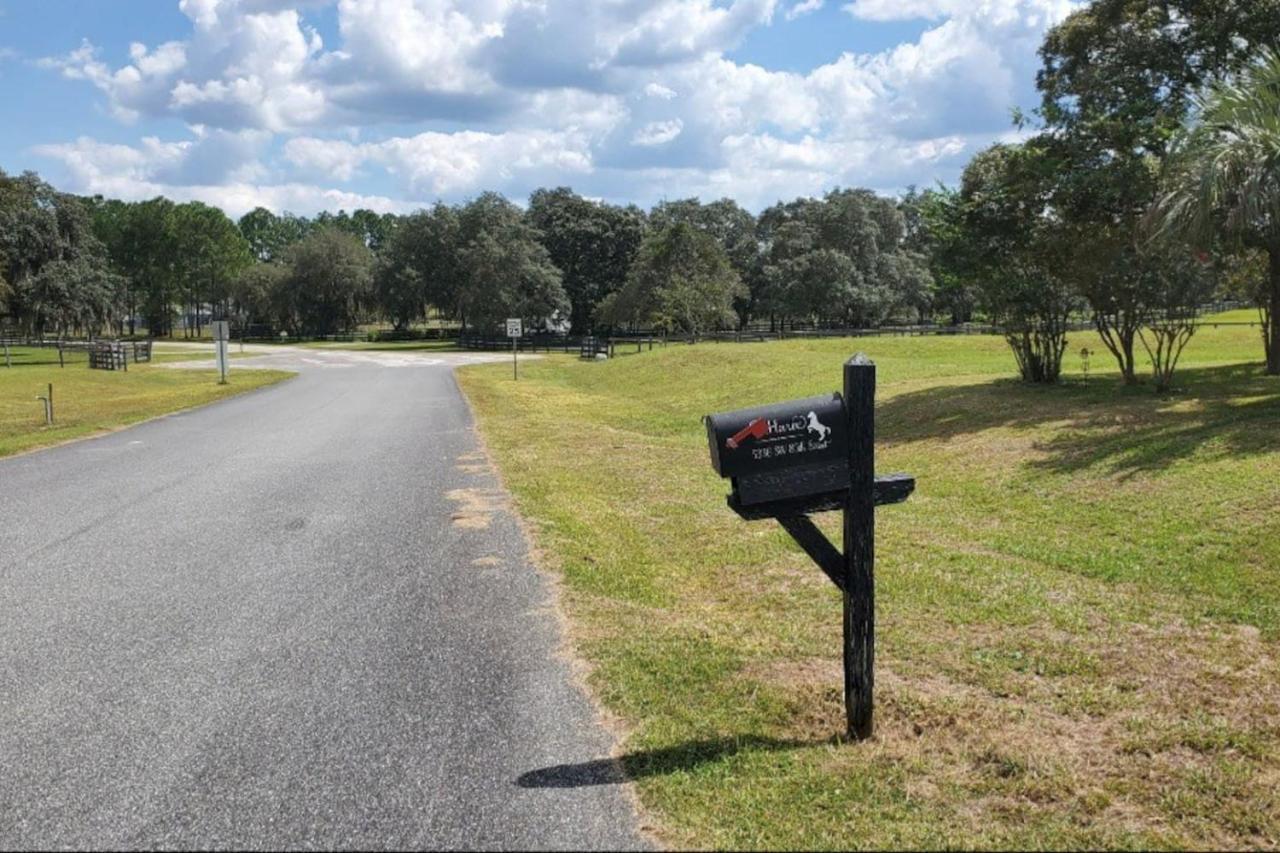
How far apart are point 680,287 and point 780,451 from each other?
175 ft

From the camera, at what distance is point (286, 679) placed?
4.77 m

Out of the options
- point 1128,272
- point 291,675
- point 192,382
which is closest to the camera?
point 291,675

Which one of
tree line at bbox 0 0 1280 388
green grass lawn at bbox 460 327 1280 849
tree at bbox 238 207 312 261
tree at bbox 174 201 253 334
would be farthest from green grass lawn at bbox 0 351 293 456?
tree at bbox 238 207 312 261

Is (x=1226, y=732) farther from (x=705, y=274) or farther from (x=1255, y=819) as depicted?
(x=705, y=274)

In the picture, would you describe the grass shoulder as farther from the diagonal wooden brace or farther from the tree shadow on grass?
the diagonal wooden brace

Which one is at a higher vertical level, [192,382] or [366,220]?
[366,220]

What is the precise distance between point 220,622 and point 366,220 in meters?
157

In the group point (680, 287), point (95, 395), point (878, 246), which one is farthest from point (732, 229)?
point (95, 395)

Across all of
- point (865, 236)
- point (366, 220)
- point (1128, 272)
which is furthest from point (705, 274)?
point (366, 220)

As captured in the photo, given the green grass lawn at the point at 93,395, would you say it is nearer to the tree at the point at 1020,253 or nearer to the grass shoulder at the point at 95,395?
the grass shoulder at the point at 95,395

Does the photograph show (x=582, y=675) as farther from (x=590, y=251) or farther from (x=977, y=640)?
(x=590, y=251)

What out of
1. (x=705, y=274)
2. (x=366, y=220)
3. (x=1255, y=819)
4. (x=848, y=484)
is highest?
(x=366, y=220)

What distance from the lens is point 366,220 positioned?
152875mm

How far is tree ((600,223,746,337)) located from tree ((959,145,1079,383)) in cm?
3741
